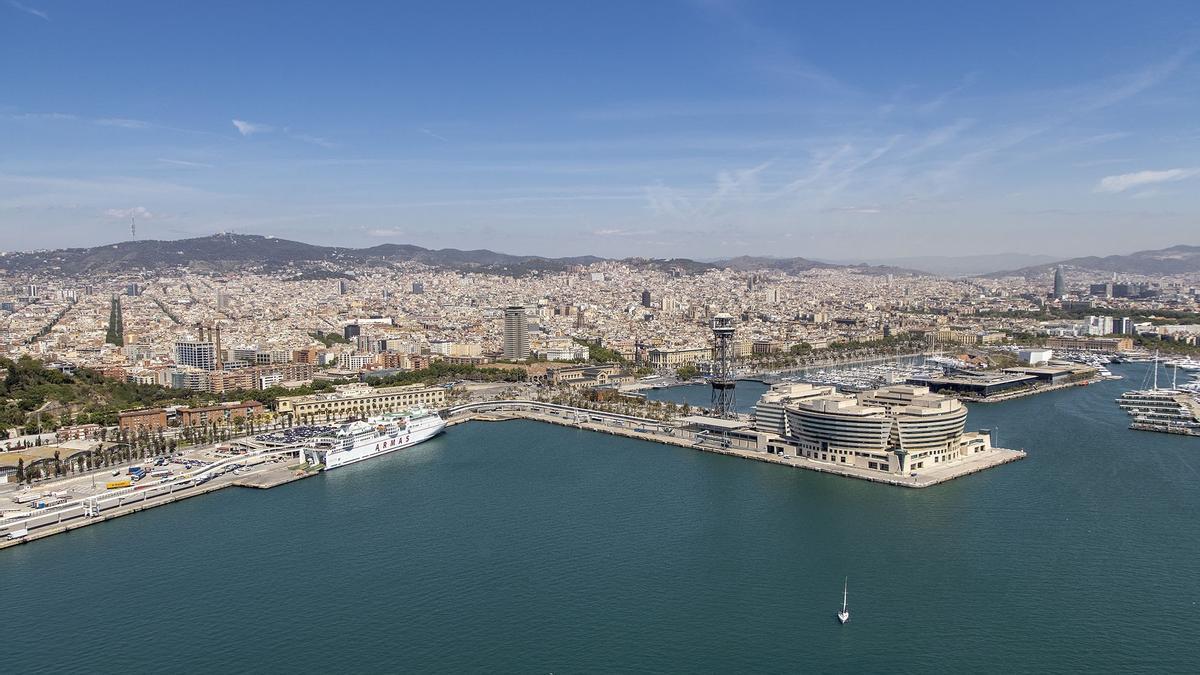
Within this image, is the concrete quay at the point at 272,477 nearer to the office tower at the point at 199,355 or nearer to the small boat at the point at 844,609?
the small boat at the point at 844,609

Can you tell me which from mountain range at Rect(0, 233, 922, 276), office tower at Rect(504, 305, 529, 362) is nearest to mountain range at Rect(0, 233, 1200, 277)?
mountain range at Rect(0, 233, 922, 276)

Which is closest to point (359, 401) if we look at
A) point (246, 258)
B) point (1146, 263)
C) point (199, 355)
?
point (199, 355)

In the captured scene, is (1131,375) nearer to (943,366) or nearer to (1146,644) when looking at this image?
(943,366)

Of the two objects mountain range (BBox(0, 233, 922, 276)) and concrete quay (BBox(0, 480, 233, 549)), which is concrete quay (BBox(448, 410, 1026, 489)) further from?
mountain range (BBox(0, 233, 922, 276))

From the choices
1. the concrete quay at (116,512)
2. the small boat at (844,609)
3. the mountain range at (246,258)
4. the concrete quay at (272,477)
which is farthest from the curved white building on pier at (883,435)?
the mountain range at (246,258)

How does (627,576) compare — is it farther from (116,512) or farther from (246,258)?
(246,258)

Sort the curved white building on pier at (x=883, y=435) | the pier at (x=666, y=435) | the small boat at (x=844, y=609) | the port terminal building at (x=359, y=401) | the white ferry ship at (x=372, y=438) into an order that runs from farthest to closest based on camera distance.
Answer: the port terminal building at (x=359, y=401)
the white ferry ship at (x=372, y=438)
the curved white building on pier at (x=883, y=435)
the pier at (x=666, y=435)
the small boat at (x=844, y=609)
